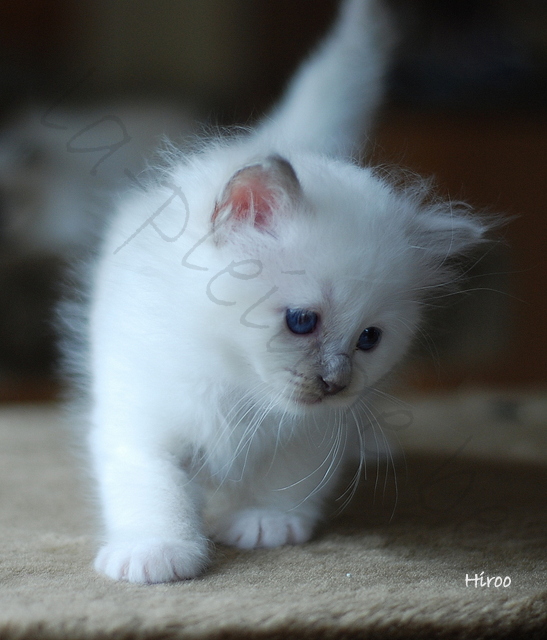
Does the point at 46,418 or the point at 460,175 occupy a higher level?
the point at 460,175

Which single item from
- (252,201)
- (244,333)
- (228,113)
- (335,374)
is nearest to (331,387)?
(335,374)

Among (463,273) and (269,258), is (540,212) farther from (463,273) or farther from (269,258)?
(269,258)

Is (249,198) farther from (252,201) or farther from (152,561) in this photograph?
(152,561)

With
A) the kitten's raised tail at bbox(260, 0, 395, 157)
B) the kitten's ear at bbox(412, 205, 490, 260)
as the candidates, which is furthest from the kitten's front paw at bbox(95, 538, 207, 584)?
the kitten's raised tail at bbox(260, 0, 395, 157)

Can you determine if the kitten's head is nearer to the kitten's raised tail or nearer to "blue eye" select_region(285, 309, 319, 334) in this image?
"blue eye" select_region(285, 309, 319, 334)

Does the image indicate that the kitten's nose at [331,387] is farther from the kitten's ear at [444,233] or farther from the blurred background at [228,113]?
the blurred background at [228,113]

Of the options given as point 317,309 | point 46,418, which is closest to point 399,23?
point 317,309
